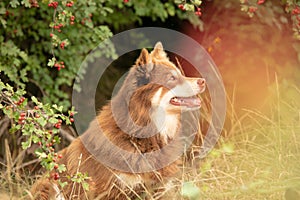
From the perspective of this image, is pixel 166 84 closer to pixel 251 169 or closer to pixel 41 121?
pixel 251 169

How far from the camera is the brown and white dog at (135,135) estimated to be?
4523mm

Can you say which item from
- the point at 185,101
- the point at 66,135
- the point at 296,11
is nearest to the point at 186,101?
the point at 185,101

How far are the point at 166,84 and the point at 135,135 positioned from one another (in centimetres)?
47

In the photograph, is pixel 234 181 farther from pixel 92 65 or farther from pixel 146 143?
pixel 92 65

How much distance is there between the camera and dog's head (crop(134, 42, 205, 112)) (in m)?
4.70

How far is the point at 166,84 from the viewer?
4773 millimetres

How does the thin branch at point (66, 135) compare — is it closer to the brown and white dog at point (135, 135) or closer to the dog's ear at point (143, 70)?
the brown and white dog at point (135, 135)

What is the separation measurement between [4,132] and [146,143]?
102 inches

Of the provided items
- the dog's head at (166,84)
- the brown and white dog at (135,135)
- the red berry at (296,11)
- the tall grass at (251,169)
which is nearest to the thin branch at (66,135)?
the tall grass at (251,169)

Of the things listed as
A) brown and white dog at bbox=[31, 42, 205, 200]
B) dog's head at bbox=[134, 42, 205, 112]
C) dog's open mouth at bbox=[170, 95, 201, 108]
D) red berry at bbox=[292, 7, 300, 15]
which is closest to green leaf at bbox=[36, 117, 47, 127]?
brown and white dog at bbox=[31, 42, 205, 200]

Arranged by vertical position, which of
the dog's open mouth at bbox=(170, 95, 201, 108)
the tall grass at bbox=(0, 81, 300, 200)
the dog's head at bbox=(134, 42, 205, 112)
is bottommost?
the tall grass at bbox=(0, 81, 300, 200)

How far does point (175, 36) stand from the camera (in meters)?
7.52

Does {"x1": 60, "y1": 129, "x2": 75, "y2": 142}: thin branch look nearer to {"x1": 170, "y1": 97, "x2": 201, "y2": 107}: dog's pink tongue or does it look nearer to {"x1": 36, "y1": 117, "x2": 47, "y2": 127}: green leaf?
{"x1": 170, "y1": 97, "x2": 201, "y2": 107}: dog's pink tongue

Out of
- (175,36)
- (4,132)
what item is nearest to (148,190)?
(4,132)
